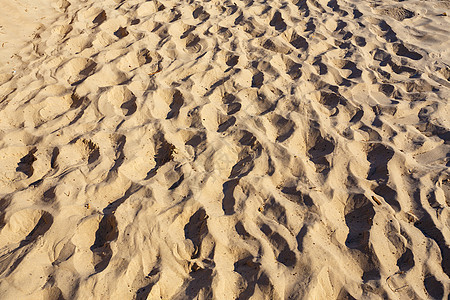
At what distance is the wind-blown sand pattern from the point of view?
93.5 inches

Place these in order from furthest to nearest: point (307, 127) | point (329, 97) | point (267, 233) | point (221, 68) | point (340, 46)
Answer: point (340, 46) → point (221, 68) → point (329, 97) → point (307, 127) → point (267, 233)

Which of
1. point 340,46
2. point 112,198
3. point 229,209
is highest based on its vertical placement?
point 112,198

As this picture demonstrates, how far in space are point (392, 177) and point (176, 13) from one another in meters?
3.45

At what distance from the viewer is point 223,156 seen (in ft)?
10.3

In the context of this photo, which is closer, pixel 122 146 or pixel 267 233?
pixel 267 233

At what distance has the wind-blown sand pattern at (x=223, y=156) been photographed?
238 centimetres

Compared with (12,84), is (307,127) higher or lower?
lower

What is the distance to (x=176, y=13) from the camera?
507 centimetres

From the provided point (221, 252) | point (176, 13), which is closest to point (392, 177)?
point (221, 252)

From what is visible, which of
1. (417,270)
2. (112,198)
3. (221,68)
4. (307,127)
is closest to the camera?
(417,270)

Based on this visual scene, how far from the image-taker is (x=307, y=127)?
3428 mm

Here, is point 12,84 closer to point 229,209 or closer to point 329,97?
point 229,209

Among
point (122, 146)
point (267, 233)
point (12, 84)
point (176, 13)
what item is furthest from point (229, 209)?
point (176, 13)

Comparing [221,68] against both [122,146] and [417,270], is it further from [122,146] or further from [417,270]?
[417,270]
